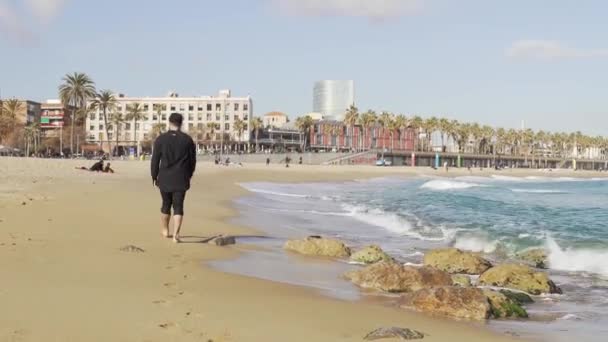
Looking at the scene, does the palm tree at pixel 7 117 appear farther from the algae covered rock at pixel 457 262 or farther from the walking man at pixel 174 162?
the algae covered rock at pixel 457 262

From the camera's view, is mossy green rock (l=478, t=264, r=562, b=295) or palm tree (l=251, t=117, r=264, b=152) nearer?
mossy green rock (l=478, t=264, r=562, b=295)

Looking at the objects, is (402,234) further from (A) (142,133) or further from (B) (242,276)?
(A) (142,133)

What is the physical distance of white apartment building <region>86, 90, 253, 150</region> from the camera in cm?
14938

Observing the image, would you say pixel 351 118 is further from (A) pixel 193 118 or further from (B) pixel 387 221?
(B) pixel 387 221

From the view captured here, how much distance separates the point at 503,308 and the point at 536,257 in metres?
6.28

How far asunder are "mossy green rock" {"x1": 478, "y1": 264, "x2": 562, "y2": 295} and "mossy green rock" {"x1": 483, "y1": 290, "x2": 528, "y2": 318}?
182cm

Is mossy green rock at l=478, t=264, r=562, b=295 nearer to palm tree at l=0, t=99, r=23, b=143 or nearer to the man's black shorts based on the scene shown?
the man's black shorts

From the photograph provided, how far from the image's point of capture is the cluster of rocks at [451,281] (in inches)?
260

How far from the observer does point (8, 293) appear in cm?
548

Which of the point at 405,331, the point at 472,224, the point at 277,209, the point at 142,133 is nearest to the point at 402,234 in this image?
the point at 472,224

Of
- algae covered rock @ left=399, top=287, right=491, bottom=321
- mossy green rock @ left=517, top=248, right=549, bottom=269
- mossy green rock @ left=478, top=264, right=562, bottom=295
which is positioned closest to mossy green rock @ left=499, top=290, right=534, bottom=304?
mossy green rock @ left=478, top=264, right=562, bottom=295

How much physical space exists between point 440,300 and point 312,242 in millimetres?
4777

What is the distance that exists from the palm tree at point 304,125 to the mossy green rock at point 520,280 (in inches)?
5633

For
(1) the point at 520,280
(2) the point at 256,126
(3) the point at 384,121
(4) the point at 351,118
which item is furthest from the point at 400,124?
(1) the point at 520,280
